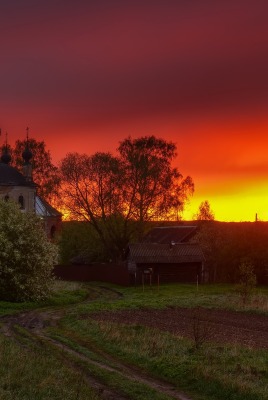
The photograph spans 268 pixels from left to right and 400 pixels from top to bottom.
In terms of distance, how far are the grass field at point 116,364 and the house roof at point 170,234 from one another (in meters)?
38.9

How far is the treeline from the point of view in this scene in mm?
62125

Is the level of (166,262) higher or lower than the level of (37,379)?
higher

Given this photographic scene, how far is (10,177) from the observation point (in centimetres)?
8094

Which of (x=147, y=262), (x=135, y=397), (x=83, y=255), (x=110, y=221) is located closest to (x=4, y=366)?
(x=135, y=397)

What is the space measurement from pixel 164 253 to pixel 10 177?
27.1m

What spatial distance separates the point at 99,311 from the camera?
39.1 metres

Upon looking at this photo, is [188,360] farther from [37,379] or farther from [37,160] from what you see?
[37,160]

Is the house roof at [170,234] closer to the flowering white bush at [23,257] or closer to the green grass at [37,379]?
the flowering white bush at [23,257]

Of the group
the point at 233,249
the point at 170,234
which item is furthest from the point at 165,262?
the point at 170,234

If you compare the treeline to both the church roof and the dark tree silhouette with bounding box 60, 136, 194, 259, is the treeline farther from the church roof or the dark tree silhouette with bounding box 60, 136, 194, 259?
the church roof

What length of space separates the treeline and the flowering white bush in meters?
22.5

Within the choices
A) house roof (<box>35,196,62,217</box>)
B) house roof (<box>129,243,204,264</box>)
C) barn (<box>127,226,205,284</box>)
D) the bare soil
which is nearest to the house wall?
barn (<box>127,226,205,284</box>)

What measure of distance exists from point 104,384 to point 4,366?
3473 millimetres

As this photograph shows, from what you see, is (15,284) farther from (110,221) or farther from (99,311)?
(110,221)
